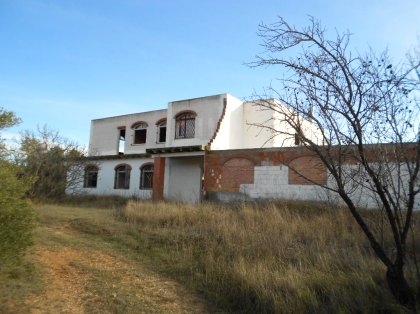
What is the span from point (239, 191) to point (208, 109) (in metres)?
6.35

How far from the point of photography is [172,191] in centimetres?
2492

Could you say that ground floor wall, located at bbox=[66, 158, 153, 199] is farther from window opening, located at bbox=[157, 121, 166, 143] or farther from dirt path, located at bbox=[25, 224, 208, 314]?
dirt path, located at bbox=[25, 224, 208, 314]

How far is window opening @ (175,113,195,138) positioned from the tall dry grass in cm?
1303

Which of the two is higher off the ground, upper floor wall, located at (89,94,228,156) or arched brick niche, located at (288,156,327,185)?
upper floor wall, located at (89,94,228,156)

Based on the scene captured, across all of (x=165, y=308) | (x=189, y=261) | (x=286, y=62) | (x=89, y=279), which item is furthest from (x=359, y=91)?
(x=89, y=279)

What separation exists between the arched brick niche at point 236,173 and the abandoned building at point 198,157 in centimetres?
5

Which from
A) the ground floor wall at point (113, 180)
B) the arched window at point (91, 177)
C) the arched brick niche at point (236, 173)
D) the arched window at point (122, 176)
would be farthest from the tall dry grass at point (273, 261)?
the arched window at point (91, 177)

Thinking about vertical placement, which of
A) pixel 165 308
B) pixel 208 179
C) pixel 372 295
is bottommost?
pixel 165 308

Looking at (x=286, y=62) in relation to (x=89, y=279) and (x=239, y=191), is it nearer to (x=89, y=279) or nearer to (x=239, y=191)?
(x=89, y=279)

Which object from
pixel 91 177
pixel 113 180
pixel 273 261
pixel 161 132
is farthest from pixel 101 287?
pixel 91 177

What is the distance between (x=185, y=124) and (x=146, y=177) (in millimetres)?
4668

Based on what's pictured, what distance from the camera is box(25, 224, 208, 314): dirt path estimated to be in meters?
6.37

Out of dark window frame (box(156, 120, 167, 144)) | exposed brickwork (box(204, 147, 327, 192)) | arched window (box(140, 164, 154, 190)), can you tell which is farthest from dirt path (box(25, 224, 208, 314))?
dark window frame (box(156, 120, 167, 144))

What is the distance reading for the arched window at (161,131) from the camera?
92.6 feet
